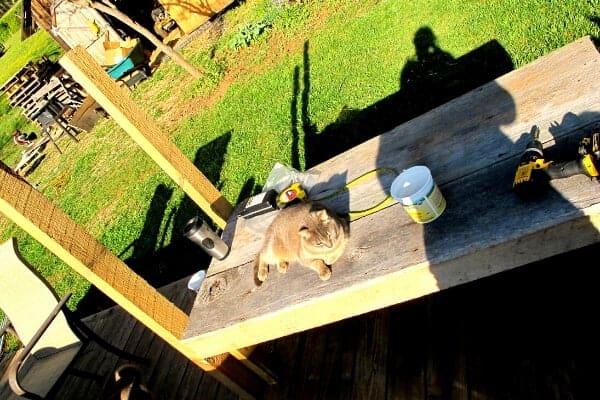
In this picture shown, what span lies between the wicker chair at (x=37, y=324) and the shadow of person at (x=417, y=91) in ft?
10.4

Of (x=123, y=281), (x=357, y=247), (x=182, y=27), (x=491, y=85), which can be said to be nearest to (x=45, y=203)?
(x=123, y=281)

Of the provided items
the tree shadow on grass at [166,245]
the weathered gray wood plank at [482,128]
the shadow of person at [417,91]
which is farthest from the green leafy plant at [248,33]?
the weathered gray wood plank at [482,128]

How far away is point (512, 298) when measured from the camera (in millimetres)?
3021

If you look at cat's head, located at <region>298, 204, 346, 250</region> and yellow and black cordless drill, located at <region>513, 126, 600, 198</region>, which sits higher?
cat's head, located at <region>298, 204, 346, 250</region>

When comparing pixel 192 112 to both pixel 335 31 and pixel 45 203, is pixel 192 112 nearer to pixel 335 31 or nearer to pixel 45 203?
pixel 335 31

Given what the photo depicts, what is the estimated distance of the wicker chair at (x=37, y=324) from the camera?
13.6 ft

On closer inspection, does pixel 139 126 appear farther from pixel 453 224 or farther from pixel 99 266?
pixel 453 224

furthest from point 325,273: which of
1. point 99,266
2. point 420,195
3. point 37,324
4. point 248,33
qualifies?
point 248,33

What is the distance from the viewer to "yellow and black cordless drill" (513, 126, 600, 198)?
6.03ft

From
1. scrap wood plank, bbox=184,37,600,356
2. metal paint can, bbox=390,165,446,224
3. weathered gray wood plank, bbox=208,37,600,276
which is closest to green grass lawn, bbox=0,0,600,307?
weathered gray wood plank, bbox=208,37,600,276

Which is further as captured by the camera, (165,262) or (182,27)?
(182,27)

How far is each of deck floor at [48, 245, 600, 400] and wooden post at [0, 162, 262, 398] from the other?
22.0 inches

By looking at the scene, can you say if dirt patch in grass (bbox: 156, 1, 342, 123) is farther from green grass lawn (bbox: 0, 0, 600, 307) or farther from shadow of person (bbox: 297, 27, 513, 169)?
shadow of person (bbox: 297, 27, 513, 169)

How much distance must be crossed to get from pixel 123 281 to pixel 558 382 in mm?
2889
